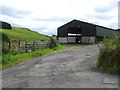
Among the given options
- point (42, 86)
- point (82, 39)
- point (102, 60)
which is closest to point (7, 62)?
point (42, 86)

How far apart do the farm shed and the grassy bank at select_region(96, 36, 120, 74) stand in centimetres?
2857

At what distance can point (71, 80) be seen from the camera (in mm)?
6328

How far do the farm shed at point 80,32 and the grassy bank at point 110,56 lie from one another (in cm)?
2857

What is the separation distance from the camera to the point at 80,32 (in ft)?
131

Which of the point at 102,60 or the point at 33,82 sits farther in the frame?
the point at 102,60

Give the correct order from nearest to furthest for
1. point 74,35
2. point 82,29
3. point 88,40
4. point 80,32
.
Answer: point 88,40 → point 82,29 → point 80,32 → point 74,35

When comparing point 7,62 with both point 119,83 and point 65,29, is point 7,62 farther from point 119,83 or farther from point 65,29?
point 65,29

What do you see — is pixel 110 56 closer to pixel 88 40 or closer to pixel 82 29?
pixel 88 40

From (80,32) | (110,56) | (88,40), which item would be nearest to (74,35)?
(80,32)

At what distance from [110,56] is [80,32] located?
32152 mm

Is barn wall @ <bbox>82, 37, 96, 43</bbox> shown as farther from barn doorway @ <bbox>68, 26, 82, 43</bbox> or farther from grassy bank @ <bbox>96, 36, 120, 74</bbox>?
grassy bank @ <bbox>96, 36, 120, 74</bbox>

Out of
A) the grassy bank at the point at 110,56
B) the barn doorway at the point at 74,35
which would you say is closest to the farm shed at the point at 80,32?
the barn doorway at the point at 74,35

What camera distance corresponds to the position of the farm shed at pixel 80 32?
37044 millimetres

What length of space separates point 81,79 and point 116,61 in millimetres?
2414
